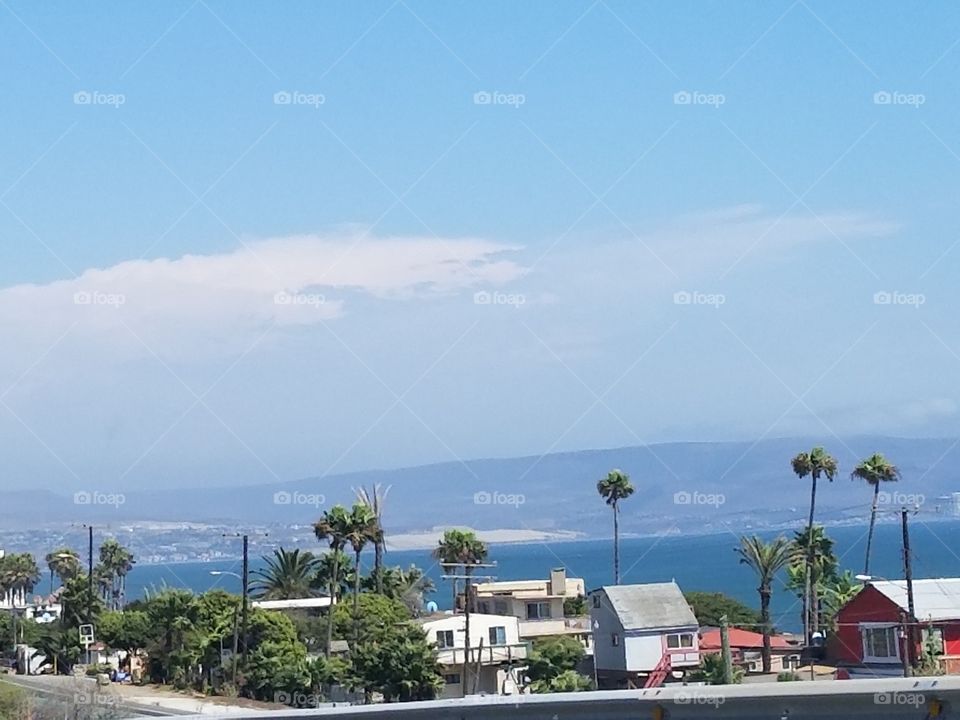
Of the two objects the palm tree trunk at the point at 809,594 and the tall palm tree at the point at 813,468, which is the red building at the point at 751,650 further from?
the tall palm tree at the point at 813,468

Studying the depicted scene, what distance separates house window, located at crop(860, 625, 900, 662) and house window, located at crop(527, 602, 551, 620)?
2691cm

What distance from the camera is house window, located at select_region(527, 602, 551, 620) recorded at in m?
72.2

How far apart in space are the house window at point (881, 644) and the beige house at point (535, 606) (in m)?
17.7

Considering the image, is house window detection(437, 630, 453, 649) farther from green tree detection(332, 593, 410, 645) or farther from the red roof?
the red roof

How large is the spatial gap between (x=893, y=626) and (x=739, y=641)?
620 inches

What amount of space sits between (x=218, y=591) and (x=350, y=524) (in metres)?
11.4

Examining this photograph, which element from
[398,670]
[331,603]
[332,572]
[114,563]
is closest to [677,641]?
[398,670]

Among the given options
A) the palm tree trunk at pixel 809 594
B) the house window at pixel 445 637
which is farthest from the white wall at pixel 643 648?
the palm tree trunk at pixel 809 594

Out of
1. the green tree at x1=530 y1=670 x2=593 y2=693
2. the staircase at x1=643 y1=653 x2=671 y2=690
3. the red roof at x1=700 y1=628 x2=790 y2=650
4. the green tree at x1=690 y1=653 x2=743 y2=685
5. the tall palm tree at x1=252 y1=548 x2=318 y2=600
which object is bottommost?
the green tree at x1=530 y1=670 x2=593 y2=693

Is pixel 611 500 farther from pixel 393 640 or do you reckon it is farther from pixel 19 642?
pixel 393 640

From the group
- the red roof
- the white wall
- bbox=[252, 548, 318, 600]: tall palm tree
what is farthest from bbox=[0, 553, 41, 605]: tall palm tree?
the white wall

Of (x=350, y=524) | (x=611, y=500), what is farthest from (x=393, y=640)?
(x=611, y=500)

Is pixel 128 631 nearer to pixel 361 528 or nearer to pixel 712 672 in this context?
pixel 361 528

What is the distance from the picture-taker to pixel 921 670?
40688 millimetres
